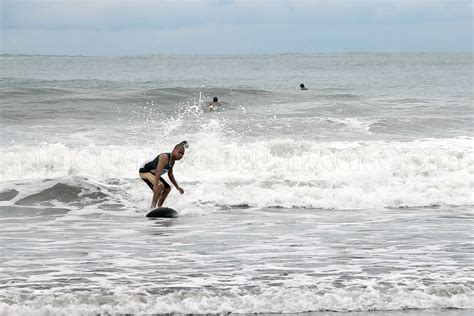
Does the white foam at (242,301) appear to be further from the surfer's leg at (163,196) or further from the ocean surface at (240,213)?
the surfer's leg at (163,196)

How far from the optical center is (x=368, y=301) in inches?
341

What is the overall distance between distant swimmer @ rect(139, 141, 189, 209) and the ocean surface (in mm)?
482

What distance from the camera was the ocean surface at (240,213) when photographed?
8.80 m

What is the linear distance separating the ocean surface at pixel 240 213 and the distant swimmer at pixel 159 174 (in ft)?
1.58

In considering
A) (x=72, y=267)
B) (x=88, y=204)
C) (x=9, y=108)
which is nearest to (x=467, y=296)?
(x=72, y=267)

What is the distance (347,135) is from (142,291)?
53.9ft

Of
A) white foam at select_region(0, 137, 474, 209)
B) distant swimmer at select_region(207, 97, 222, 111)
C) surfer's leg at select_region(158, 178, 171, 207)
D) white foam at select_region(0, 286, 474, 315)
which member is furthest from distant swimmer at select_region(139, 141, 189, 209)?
distant swimmer at select_region(207, 97, 222, 111)

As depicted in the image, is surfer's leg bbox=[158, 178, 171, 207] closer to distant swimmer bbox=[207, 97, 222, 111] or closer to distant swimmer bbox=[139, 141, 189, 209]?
distant swimmer bbox=[139, 141, 189, 209]

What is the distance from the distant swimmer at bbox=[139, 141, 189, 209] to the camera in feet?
46.8

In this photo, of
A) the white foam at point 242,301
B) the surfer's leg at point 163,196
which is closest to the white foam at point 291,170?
the surfer's leg at point 163,196

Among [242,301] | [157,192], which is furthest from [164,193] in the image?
[242,301]

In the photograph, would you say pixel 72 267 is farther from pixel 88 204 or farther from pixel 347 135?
pixel 347 135

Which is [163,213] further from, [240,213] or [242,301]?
[242,301]

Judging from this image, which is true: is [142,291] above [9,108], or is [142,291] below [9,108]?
below
